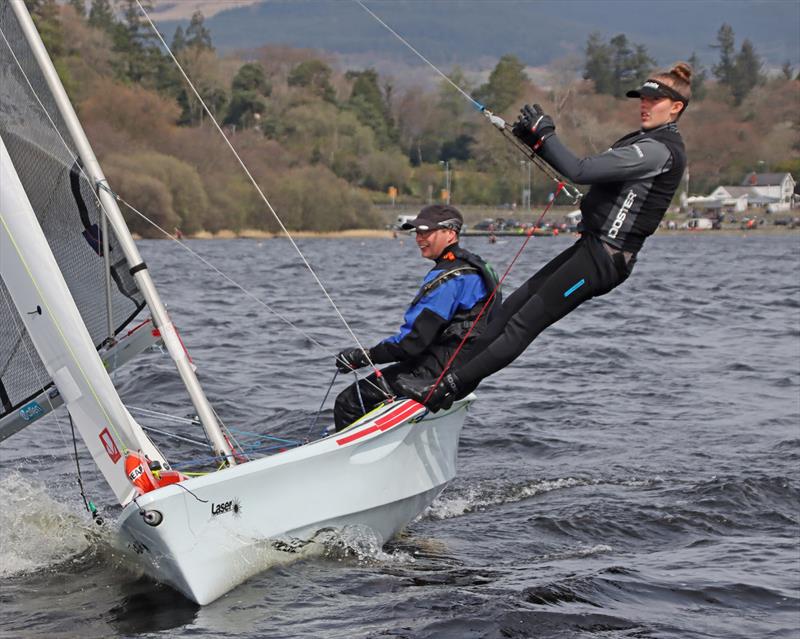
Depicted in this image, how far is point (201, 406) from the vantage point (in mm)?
5930

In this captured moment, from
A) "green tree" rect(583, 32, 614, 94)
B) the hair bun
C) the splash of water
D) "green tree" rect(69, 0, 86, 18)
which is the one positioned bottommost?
"green tree" rect(583, 32, 614, 94)

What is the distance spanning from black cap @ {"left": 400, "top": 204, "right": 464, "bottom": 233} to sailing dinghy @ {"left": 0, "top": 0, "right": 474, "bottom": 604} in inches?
34.9

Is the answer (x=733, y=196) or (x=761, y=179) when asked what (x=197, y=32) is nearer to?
(x=733, y=196)

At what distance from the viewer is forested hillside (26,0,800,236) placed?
57100 millimetres

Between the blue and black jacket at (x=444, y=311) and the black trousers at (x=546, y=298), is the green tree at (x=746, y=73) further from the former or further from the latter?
the black trousers at (x=546, y=298)

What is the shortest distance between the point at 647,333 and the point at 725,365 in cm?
343

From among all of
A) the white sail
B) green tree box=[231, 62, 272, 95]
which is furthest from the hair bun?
green tree box=[231, 62, 272, 95]

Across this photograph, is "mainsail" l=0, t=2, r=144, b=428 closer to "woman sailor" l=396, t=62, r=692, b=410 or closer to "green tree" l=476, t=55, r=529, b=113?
"woman sailor" l=396, t=62, r=692, b=410

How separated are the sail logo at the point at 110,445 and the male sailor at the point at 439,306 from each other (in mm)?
1401

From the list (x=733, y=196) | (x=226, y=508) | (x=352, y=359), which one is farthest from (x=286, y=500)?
(x=733, y=196)

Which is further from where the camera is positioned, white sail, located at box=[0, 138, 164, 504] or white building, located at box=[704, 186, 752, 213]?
white building, located at box=[704, 186, 752, 213]

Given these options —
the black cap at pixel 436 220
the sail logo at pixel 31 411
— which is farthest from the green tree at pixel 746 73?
the sail logo at pixel 31 411

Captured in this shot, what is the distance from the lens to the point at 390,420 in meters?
5.99

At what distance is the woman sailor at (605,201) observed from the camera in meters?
5.28
